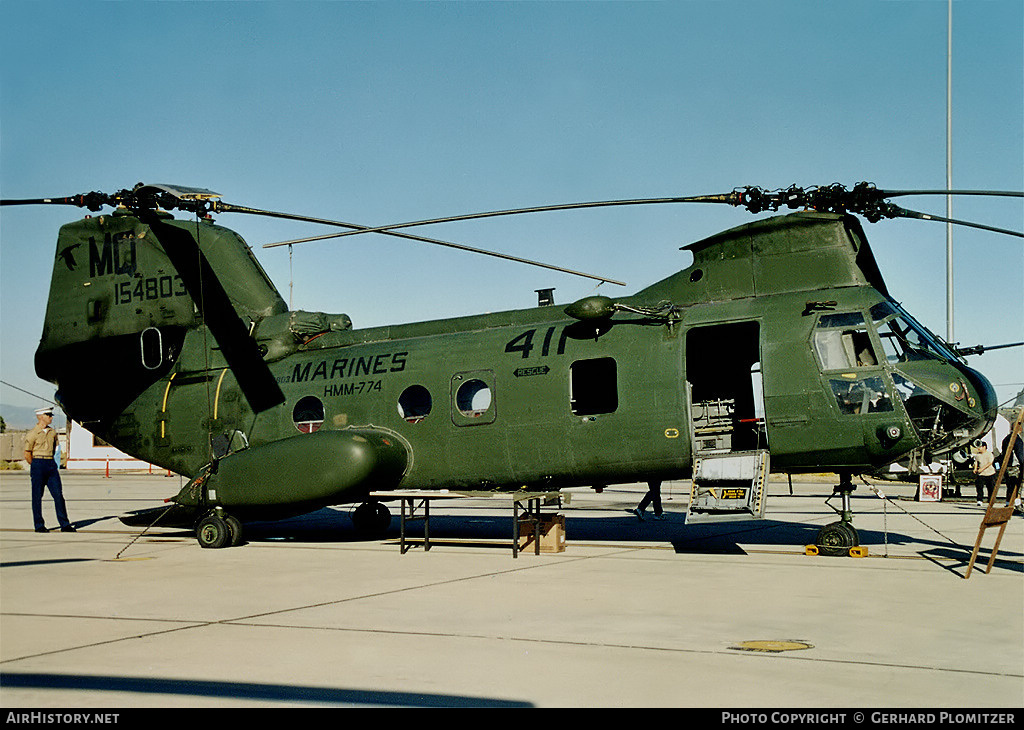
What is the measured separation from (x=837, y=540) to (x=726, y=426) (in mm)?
2346

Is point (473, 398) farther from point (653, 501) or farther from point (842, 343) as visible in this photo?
point (653, 501)

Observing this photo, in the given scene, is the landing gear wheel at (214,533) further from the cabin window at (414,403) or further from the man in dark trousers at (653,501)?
the man in dark trousers at (653,501)

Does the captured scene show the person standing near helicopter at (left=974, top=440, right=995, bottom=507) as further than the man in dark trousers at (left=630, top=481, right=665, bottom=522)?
Yes

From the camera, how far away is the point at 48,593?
972 cm

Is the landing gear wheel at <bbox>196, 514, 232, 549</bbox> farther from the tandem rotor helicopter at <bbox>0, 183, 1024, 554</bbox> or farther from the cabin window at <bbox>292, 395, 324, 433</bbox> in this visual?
the cabin window at <bbox>292, 395, 324, 433</bbox>

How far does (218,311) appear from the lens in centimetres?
1645

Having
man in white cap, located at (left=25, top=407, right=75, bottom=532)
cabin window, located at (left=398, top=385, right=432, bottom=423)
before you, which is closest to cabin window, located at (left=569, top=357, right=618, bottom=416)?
cabin window, located at (left=398, top=385, right=432, bottom=423)

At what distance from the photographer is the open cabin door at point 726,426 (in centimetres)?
1219

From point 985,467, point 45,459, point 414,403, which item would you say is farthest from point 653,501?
point 45,459

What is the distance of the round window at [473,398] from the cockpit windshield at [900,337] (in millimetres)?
5510

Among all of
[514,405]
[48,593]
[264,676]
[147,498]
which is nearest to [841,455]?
[514,405]

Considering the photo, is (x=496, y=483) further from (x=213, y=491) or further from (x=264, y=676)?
(x=264, y=676)

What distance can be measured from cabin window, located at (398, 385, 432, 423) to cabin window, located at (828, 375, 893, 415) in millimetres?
5941

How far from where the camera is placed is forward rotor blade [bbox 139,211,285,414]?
16188 mm
